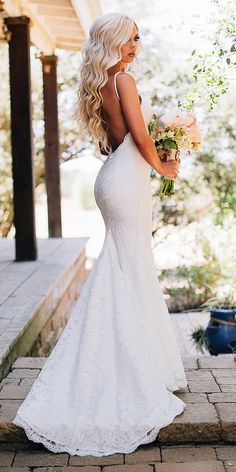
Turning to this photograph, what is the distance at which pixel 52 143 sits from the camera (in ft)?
31.4

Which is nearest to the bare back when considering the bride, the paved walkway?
the bride

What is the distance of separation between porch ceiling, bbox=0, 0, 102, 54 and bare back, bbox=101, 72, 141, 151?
12.6 ft

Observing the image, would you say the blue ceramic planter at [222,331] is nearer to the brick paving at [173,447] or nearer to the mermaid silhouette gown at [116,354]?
the brick paving at [173,447]

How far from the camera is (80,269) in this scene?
8883 millimetres

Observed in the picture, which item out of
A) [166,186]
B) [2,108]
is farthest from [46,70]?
[166,186]

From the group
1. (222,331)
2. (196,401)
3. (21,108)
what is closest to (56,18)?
(21,108)

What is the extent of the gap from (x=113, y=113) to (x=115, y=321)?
0.87m

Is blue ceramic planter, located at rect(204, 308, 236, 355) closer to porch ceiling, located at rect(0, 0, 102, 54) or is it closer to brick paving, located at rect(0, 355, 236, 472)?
brick paving, located at rect(0, 355, 236, 472)

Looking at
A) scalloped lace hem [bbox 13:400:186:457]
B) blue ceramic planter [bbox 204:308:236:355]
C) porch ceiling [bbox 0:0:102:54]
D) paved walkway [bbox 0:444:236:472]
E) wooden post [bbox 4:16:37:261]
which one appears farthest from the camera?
porch ceiling [bbox 0:0:102:54]

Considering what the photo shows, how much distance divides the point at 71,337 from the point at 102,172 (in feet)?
2.34

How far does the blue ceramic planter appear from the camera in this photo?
5.06 m

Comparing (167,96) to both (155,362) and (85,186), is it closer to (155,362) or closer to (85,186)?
(155,362)

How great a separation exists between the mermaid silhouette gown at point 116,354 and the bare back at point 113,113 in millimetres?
41

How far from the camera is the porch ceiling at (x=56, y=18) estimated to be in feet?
23.1
